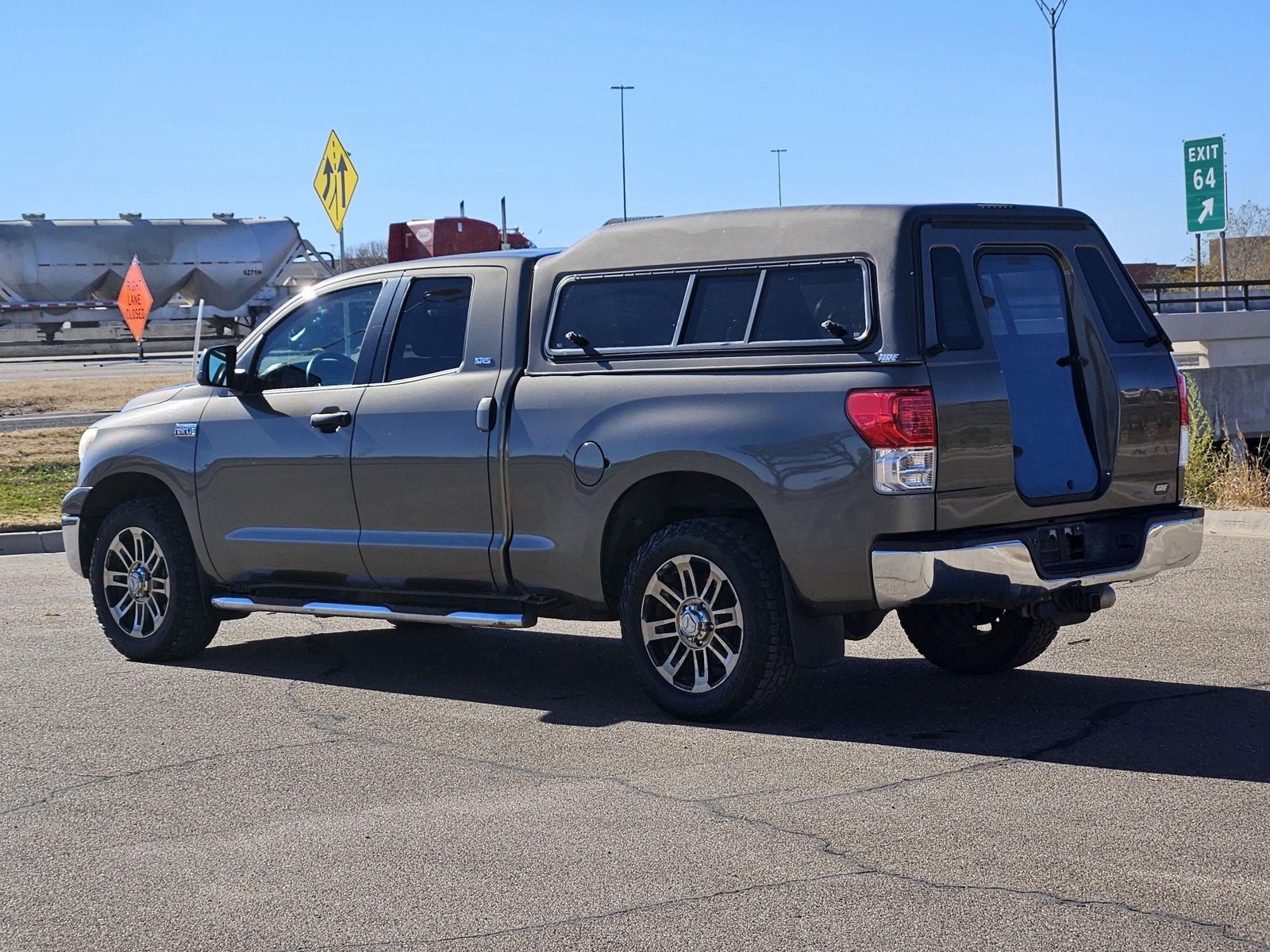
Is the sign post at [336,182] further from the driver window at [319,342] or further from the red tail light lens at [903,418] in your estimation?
the red tail light lens at [903,418]

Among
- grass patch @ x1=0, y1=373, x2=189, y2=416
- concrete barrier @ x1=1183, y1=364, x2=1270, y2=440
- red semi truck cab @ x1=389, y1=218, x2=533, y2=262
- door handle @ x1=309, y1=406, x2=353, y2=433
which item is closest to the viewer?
door handle @ x1=309, y1=406, x2=353, y2=433

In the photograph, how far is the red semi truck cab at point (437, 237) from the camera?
20375 millimetres

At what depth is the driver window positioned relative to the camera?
8.27 m

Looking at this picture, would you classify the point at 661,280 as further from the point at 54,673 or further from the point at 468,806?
the point at 54,673

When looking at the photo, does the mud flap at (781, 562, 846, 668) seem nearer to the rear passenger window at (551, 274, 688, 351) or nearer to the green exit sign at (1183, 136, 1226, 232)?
the rear passenger window at (551, 274, 688, 351)

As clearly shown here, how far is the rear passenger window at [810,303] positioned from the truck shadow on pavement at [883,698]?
1.63m

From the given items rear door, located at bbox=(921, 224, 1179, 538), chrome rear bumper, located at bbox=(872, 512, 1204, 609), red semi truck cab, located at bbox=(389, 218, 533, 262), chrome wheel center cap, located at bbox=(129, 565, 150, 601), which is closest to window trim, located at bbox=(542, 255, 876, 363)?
rear door, located at bbox=(921, 224, 1179, 538)

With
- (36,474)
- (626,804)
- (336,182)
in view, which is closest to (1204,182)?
(336,182)

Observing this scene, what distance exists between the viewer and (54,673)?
861cm

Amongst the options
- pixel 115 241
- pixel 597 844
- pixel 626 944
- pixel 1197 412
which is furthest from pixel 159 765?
pixel 115 241

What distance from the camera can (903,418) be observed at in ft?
20.7

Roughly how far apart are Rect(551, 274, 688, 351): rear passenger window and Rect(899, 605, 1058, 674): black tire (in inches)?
71.1

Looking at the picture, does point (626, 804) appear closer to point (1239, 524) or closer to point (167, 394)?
point (167, 394)

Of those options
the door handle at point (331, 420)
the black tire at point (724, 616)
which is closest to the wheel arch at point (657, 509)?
the black tire at point (724, 616)
